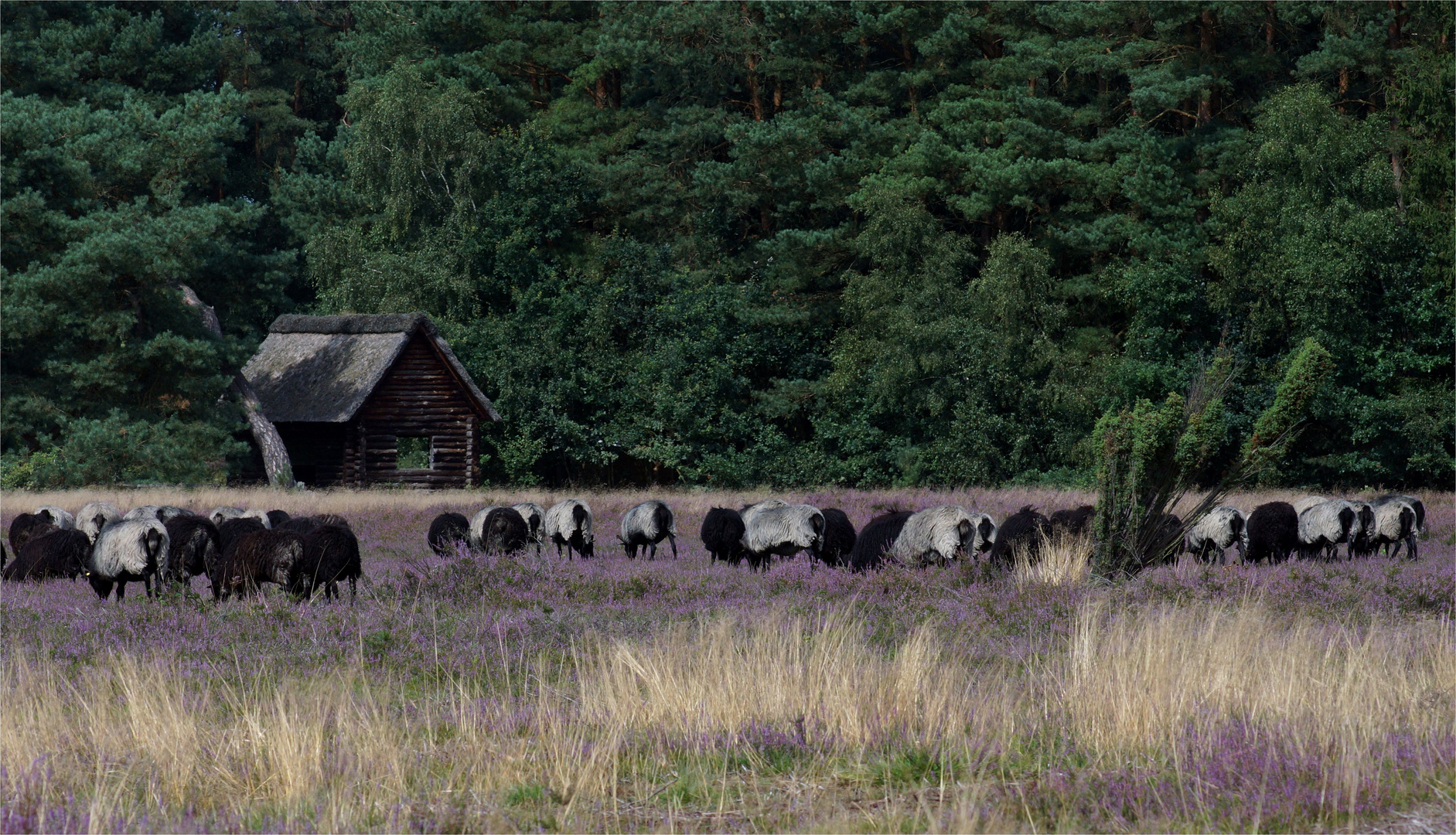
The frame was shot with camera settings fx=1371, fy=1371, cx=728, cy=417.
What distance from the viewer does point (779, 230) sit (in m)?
47.1

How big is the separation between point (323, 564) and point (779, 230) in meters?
34.8

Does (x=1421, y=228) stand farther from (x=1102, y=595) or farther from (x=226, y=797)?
(x=226, y=797)

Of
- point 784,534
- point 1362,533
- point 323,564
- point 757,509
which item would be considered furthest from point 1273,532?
point 323,564

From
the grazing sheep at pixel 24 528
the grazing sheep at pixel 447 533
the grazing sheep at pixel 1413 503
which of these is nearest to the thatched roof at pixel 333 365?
the grazing sheep at pixel 24 528

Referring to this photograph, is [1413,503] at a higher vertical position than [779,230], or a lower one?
lower

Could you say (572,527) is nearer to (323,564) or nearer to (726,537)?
(726,537)

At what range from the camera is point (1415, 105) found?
116ft

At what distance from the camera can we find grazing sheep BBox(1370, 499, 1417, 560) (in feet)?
65.6

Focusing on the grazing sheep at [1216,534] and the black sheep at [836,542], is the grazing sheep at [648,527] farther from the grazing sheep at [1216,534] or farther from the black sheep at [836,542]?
the grazing sheep at [1216,534]

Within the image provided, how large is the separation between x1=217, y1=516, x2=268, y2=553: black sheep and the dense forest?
18.1 metres

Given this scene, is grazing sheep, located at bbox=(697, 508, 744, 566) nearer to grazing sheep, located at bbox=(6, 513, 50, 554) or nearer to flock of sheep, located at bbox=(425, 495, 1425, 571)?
flock of sheep, located at bbox=(425, 495, 1425, 571)

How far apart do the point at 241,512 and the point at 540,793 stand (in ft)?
53.5

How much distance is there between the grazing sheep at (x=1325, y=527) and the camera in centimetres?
1906

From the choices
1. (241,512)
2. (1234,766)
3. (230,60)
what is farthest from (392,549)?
(230,60)
